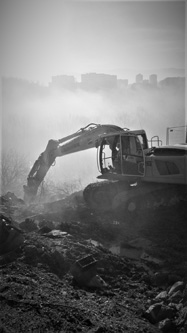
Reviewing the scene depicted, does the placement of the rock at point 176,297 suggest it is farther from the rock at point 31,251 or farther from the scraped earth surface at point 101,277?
the rock at point 31,251

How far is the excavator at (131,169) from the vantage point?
7543 millimetres

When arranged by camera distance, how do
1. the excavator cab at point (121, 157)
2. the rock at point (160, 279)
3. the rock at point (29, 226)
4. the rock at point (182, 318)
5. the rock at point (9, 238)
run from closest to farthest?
1. the rock at point (182, 318)
2. the rock at point (160, 279)
3. the rock at point (9, 238)
4. the rock at point (29, 226)
5. the excavator cab at point (121, 157)

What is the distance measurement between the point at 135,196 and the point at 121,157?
0.92 metres

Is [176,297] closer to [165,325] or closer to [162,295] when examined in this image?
[162,295]

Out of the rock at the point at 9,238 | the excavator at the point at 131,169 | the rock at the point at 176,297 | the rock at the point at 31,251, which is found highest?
the excavator at the point at 131,169

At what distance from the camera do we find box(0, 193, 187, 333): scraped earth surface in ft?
11.1

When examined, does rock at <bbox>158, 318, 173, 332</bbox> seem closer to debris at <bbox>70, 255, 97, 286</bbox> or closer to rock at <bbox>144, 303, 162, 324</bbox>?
rock at <bbox>144, 303, 162, 324</bbox>

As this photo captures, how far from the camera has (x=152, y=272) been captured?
16.6 feet

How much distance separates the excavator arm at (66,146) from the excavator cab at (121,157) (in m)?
0.42

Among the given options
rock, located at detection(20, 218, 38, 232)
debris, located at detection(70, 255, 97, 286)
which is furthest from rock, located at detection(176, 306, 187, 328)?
rock, located at detection(20, 218, 38, 232)

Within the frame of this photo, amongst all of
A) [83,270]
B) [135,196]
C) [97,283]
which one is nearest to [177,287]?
[97,283]

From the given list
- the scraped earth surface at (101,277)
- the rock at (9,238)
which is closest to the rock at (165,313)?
the scraped earth surface at (101,277)

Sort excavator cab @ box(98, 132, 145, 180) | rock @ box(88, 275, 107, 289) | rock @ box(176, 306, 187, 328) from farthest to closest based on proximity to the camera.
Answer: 1. excavator cab @ box(98, 132, 145, 180)
2. rock @ box(88, 275, 107, 289)
3. rock @ box(176, 306, 187, 328)

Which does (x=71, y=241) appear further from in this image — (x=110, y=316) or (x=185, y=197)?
(x=185, y=197)
